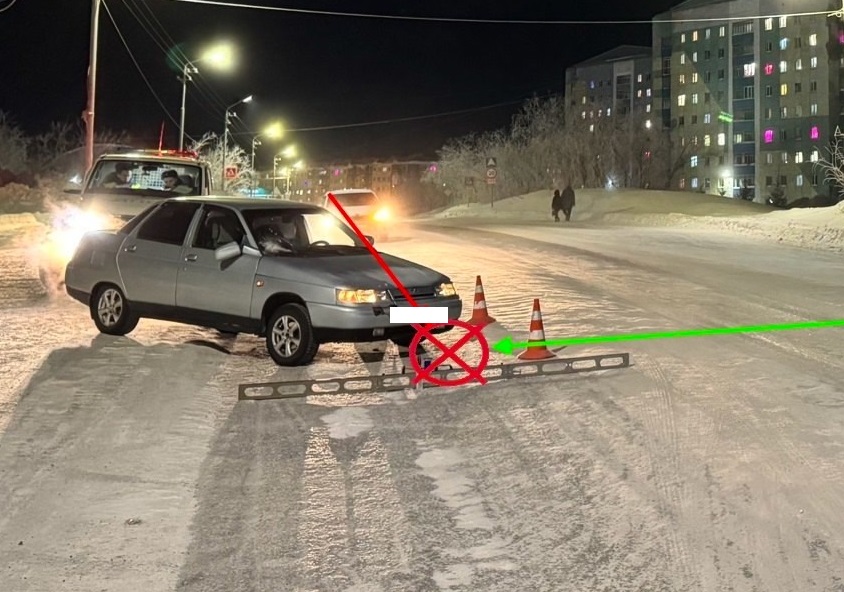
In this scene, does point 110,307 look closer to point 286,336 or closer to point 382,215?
point 286,336

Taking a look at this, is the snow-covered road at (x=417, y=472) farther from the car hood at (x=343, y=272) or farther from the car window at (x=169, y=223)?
the car window at (x=169, y=223)

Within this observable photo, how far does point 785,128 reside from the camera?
106375mm

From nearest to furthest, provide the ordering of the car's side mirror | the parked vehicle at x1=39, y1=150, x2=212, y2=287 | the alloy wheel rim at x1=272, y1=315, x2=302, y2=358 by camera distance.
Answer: the alloy wheel rim at x1=272, y1=315, x2=302, y2=358
the car's side mirror
the parked vehicle at x1=39, y1=150, x2=212, y2=287

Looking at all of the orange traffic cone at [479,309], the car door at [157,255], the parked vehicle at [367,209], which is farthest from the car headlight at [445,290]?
the parked vehicle at [367,209]

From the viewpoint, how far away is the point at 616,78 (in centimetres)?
14675

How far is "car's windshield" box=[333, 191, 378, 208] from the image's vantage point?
24.5 m

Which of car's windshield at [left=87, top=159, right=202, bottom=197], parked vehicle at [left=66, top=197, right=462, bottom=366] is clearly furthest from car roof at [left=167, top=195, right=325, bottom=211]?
car's windshield at [left=87, top=159, right=202, bottom=197]

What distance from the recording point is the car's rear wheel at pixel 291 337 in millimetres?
8180

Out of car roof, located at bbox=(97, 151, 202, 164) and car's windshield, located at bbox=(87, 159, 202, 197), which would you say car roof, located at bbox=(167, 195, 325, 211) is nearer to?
car's windshield, located at bbox=(87, 159, 202, 197)

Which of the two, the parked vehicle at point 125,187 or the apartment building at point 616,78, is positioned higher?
the apartment building at point 616,78

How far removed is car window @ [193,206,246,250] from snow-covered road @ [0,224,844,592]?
1.12 meters

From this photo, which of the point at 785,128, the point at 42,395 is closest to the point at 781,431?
the point at 42,395

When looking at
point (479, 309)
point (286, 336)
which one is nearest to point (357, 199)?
point (479, 309)

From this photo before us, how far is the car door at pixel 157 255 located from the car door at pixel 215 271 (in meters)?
0.14
